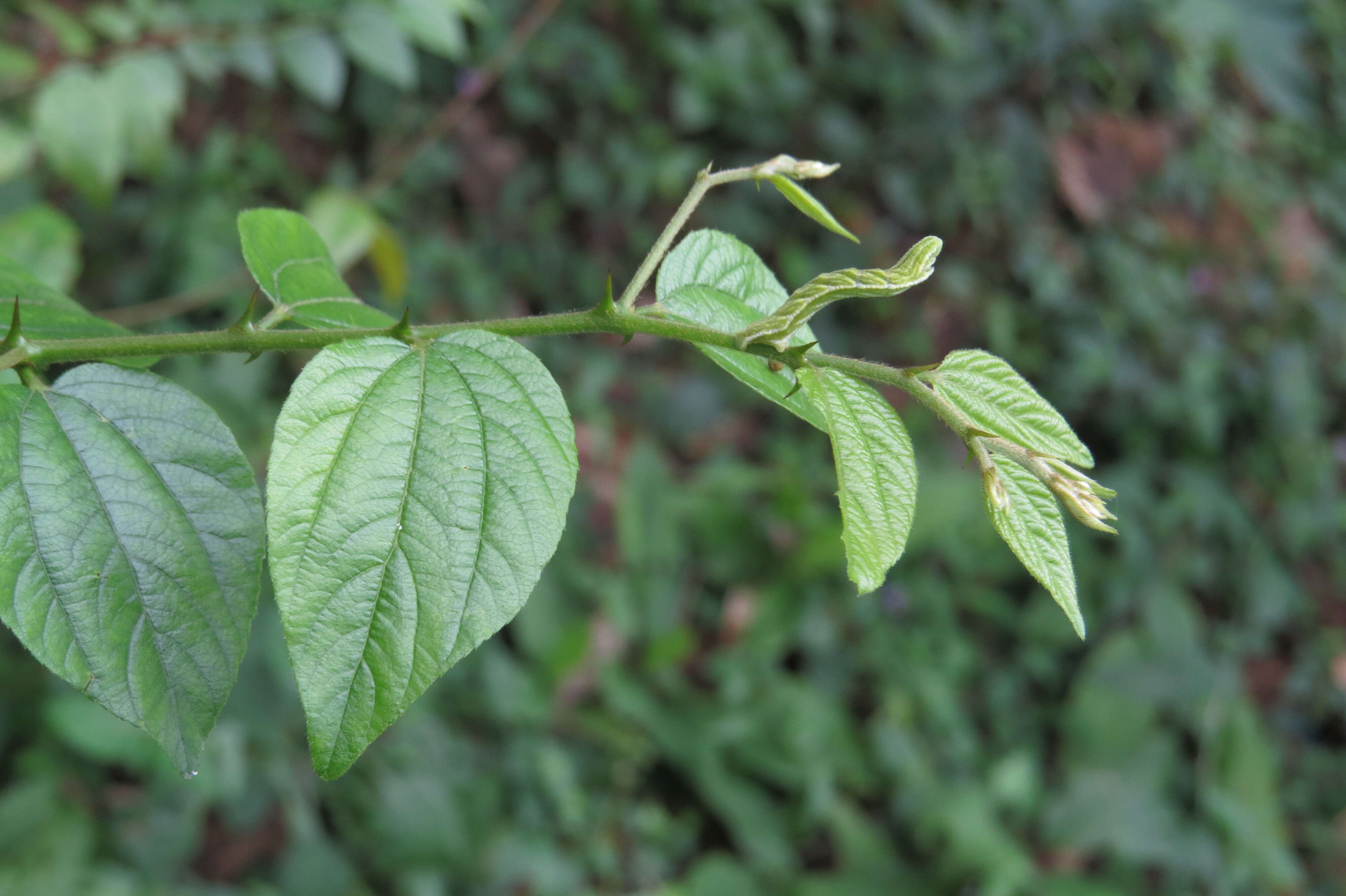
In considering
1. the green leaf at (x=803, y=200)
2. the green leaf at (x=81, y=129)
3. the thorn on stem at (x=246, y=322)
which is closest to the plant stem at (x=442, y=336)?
the thorn on stem at (x=246, y=322)

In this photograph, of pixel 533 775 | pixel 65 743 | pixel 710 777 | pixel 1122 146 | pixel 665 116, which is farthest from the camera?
pixel 1122 146

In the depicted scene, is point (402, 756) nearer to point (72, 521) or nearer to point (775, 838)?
point (775, 838)

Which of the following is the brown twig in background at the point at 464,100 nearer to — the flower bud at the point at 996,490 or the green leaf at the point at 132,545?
the green leaf at the point at 132,545

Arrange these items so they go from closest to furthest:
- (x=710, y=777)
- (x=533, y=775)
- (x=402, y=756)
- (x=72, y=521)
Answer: (x=72, y=521), (x=402, y=756), (x=533, y=775), (x=710, y=777)

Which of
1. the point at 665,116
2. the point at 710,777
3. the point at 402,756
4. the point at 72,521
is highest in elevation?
the point at 72,521

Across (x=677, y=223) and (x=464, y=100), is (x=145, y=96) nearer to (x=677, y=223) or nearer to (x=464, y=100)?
(x=464, y=100)

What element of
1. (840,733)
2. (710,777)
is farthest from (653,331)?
(840,733)

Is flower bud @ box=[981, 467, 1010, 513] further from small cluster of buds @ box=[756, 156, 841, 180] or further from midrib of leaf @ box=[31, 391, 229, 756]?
midrib of leaf @ box=[31, 391, 229, 756]

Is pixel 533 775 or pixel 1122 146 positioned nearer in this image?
pixel 533 775
